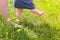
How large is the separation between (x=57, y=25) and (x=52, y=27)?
0.11 m

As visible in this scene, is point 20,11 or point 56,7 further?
point 56,7

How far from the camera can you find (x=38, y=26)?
3754 millimetres

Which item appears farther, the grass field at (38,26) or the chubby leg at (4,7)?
the chubby leg at (4,7)

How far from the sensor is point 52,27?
147 inches

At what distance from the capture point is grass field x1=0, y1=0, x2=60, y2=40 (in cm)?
305

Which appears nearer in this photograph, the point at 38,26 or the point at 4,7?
the point at 4,7

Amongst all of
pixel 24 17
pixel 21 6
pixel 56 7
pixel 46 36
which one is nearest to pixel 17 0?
pixel 21 6

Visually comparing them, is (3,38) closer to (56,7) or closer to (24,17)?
(24,17)

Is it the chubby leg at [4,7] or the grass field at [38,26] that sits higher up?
the chubby leg at [4,7]

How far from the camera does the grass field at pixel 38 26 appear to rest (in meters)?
3.05

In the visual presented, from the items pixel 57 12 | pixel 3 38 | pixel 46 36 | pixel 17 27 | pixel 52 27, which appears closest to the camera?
pixel 3 38

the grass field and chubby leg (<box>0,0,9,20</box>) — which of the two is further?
chubby leg (<box>0,0,9,20</box>)

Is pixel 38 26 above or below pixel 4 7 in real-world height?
below

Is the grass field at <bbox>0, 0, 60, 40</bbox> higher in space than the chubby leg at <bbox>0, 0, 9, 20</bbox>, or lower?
lower
